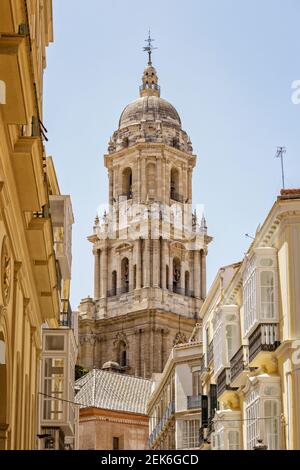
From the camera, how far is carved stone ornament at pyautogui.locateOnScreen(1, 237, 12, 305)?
1263 cm

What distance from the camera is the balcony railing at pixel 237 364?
25047 millimetres

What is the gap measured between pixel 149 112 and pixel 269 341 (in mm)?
58619

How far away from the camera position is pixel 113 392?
59375 millimetres

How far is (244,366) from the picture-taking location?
80.7ft

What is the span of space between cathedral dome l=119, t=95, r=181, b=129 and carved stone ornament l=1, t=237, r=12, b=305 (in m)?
66.0

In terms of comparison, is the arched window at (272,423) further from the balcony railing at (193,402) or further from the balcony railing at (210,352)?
the balcony railing at (193,402)

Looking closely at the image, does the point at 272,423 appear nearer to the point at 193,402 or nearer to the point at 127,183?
the point at 193,402

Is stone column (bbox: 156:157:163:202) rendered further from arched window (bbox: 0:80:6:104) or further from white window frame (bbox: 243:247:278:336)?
arched window (bbox: 0:80:6:104)

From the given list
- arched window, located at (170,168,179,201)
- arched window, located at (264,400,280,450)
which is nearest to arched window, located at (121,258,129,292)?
arched window, located at (170,168,179,201)

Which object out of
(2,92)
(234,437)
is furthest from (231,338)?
(2,92)

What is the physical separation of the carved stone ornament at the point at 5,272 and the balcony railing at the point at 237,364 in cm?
1244

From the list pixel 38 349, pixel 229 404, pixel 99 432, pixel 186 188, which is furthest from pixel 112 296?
pixel 38 349

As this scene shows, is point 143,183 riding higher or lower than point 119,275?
higher
